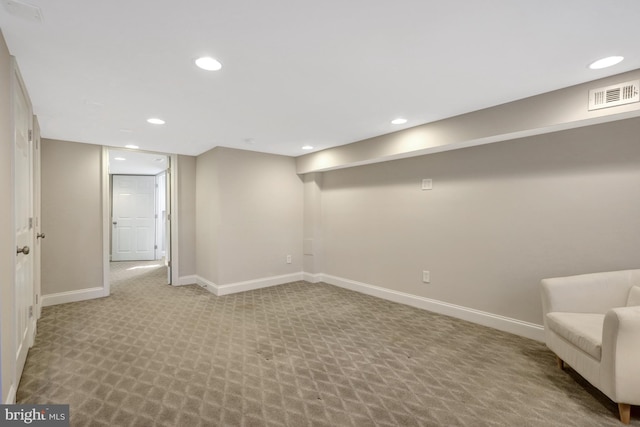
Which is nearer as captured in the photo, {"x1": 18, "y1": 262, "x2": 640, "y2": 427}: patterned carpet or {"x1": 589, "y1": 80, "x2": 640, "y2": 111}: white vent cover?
{"x1": 18, "y1": 262, "x2": 640, "y2": 427}: patterned carpet

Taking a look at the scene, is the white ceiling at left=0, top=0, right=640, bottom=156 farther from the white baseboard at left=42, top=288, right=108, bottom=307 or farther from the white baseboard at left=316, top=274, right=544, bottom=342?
the white baseboard at left=42, top=288, right=108, bottom=307

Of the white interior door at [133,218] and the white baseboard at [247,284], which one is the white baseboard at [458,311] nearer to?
the white baseboard at [247,284]

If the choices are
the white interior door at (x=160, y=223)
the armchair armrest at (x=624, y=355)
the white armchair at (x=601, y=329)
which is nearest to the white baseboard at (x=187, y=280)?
the white interior door at (x=160, y=223)

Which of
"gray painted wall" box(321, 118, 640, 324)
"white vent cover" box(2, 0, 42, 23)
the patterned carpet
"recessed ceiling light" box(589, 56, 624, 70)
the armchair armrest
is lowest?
the patterned carpet

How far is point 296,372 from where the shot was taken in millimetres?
2391

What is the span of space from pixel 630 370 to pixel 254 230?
441cm

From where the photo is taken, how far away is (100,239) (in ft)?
14.9

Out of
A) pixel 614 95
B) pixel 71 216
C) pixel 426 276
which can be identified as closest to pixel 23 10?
pixel 71 216

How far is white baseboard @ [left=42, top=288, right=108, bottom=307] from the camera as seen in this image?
4098 mm

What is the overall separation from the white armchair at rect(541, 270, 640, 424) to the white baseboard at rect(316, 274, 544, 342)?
598 mm

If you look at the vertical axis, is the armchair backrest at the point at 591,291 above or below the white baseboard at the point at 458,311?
above

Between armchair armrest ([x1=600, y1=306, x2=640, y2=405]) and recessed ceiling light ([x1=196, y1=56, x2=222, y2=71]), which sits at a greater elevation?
recessed ceiling light ([x1=196, y1=56, x2=222, y2=71])

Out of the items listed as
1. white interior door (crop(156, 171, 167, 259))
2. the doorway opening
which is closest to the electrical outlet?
the doorway opening

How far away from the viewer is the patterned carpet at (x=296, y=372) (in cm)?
190
